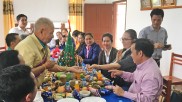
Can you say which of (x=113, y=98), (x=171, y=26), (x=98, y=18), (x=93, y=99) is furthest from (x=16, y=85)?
(x=98, y=18)

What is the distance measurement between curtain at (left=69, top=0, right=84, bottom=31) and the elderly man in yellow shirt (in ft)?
14.5

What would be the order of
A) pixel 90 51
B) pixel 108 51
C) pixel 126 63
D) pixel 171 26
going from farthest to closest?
pixel 171 26 < pixel 90 51 < pixel 108 51 < pixel 126 63

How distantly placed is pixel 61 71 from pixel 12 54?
3.28 ft

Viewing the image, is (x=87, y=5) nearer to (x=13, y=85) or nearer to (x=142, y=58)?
(x=142, y=58)

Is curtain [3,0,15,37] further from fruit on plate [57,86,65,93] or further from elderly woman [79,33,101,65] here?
fruit on plate [57,86,65,93]

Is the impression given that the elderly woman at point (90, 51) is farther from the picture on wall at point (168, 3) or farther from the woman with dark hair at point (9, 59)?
the woman with dark hair at point (9, 59)

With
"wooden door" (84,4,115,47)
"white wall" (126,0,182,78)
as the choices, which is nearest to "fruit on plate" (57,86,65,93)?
"white wall" (126,0,182,78)

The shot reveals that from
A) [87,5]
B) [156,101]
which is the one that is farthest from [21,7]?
[156,101]

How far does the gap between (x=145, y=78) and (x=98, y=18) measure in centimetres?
511

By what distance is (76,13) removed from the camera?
249 inches

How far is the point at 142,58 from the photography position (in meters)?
1.79

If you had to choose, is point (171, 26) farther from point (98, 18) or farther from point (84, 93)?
point (98, 18)

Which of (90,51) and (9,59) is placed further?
(90,51)

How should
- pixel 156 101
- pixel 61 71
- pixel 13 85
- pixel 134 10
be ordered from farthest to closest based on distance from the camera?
pixel 134 10, pixel 61 71, pixel 156 101, pixel 13 85
